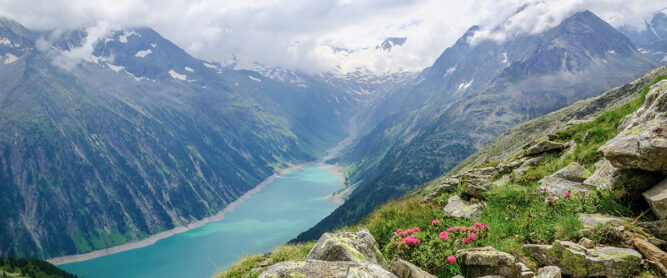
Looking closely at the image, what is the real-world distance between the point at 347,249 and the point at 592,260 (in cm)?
601

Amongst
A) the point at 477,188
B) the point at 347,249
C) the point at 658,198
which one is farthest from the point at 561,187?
the point at 347,249

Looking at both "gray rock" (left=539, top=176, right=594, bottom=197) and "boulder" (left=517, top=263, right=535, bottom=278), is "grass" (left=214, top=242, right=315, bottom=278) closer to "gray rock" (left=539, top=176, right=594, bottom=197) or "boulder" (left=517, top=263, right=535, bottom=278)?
"boulder" (left=517, top=263, right=535, bottom=278)

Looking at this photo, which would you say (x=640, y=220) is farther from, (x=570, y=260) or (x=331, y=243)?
(x=331, y=243)

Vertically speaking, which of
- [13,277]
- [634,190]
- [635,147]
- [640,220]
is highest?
[13,277]

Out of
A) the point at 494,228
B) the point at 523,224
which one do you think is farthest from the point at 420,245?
the point at 523,224

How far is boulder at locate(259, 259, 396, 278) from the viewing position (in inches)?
287

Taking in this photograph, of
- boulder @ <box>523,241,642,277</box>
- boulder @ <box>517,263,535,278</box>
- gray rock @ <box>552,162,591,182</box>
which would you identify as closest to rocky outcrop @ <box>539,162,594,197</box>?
gray rock @ <box>552,162,591,182</box>

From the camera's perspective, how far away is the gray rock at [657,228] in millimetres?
8234

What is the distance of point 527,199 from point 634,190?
391cm

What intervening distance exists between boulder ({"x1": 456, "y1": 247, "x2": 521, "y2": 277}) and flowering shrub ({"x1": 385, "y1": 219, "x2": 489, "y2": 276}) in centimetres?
43

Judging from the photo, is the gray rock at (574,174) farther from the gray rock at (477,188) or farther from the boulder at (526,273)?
the boulder at (526,273)

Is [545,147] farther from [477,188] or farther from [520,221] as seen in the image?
[520,221]

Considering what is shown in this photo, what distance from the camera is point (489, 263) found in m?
8.41

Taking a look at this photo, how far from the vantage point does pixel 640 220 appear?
30.6 ft
